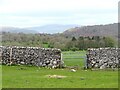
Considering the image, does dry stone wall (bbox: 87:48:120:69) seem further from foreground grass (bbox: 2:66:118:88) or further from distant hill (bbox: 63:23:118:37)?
distant hill (bbox: 63:23:118:37)

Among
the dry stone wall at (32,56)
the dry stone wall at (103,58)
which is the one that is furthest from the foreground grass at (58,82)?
the dry stone wall at (32,56)

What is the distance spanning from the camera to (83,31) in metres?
83.8

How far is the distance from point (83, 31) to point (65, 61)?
51.5 m

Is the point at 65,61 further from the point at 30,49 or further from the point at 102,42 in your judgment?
the point at 102,42

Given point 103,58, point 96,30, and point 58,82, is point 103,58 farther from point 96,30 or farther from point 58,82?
point 96,30

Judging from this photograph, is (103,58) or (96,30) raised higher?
(96,30)

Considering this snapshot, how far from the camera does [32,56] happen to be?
31.6m

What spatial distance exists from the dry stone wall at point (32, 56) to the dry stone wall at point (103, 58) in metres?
2.12

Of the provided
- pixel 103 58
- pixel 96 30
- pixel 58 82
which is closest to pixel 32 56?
pixel 103 58

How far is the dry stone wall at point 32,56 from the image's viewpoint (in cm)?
3077

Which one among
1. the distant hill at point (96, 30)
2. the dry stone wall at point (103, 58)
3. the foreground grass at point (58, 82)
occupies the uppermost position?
the distant hill at point (96, 30)

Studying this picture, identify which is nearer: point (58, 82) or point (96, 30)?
point (58, 82)

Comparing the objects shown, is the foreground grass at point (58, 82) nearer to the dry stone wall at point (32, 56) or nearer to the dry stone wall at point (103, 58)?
the dry stone wall at point (103, 58)

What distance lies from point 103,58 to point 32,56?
5272mm
